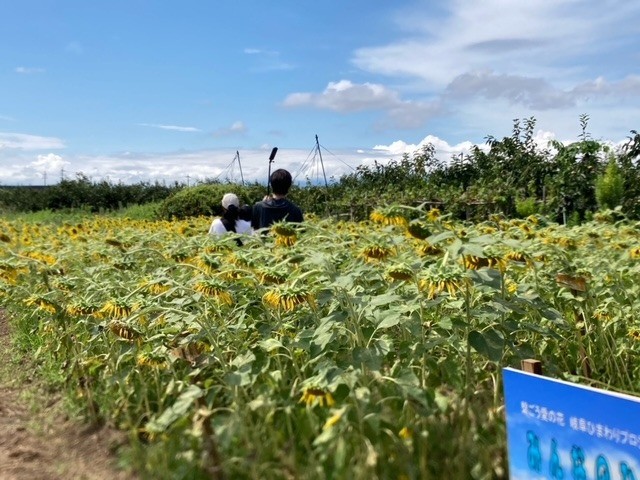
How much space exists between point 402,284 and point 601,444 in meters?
1.09

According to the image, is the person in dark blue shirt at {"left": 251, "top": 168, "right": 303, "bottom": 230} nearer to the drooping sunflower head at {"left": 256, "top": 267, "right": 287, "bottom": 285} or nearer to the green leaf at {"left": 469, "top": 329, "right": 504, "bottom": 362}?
the drooping sunflower head at {"left": 256, "top": 267, "right": 287, "bottom": 285}

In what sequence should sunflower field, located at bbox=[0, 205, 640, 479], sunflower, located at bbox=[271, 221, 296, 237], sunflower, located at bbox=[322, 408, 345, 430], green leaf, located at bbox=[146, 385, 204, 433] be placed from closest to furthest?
1. sunflower, located at bbox=[322, 408, 345, 430]
2. sunflower field, located at bbox=[0, 205, 640, 479]
3. green leaf, located at bbox=[146, 385, 204, 433]
4. sunflower, located at bbox=[271, 221, 296, 237]

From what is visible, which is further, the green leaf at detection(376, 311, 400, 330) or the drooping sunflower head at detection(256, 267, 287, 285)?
the drooping sunflower head at detection(256, 267, 287, 285)

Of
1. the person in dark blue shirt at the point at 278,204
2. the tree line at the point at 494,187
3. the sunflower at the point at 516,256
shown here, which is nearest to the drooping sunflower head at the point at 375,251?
the sunflower at the point at 516,256

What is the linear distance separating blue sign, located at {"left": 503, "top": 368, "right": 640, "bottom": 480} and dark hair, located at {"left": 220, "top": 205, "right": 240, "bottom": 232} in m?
3.83

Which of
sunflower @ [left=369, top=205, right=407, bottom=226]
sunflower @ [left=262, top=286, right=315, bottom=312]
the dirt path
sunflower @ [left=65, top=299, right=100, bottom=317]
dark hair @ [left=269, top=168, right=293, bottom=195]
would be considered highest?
dark hair @ [left=269, top=168, right=293, bottom=195]

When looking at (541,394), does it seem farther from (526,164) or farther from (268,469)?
(526,164)

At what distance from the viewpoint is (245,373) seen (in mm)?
2154

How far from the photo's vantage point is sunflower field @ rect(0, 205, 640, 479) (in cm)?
177

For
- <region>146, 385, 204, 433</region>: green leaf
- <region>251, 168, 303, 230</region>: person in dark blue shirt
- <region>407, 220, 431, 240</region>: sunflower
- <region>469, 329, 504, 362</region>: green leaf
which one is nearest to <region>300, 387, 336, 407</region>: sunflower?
<region>146, 385, 204, 433</region>: green leaf

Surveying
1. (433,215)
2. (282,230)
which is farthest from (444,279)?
(433,215)

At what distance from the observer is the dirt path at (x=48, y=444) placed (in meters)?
2.09

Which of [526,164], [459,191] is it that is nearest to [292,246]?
[459,191]

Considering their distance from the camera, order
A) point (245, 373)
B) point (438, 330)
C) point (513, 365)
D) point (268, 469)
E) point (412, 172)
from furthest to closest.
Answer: point (412, 172)
point (438, 330)
point (513, 365)
point (245, 373)
point (268, 469)
